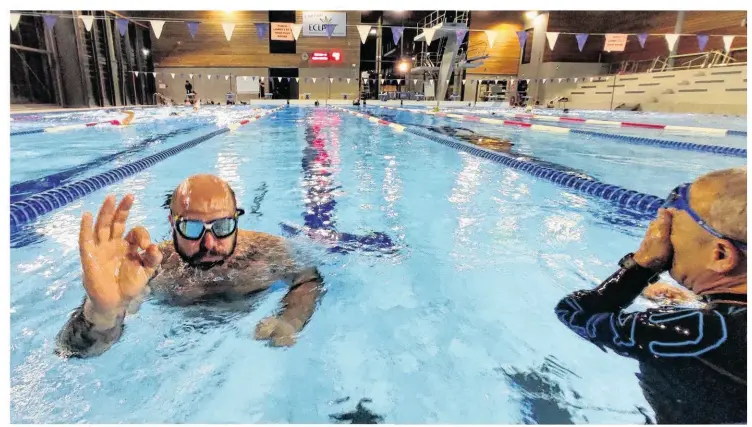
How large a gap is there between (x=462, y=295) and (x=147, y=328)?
1763 mm

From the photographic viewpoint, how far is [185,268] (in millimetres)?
2146

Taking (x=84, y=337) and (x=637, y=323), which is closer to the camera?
(x=637, y=323)

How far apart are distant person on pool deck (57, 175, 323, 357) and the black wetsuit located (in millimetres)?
1317

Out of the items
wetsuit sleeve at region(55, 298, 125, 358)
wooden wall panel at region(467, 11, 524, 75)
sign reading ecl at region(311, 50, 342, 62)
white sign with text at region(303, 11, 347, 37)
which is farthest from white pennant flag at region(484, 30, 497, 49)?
wetsuit sleeve at region(55, 298, 125, 358)

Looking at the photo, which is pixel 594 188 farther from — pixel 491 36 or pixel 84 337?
pixel 491 36

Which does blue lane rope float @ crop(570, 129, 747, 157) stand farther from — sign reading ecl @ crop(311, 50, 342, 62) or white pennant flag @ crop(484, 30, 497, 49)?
sign reading ecl @ crop(311, 50, 342, 62)

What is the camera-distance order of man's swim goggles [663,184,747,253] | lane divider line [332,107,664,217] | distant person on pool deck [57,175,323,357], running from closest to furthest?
man's swim goggles [663,184,747,253] < distant person on pool deck [57,175,323,357] < lane divider line [332,107,664,217]

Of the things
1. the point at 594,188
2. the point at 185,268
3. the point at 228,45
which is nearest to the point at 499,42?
the point at 228,45

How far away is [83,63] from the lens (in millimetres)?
17797

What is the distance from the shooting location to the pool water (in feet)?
5.60

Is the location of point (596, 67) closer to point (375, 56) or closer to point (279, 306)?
point (375, 56)

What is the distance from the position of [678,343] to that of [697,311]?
0.10 meters

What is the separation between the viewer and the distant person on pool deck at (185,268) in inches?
57.5

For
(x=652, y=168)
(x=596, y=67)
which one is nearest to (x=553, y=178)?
(x=652, y=168)
